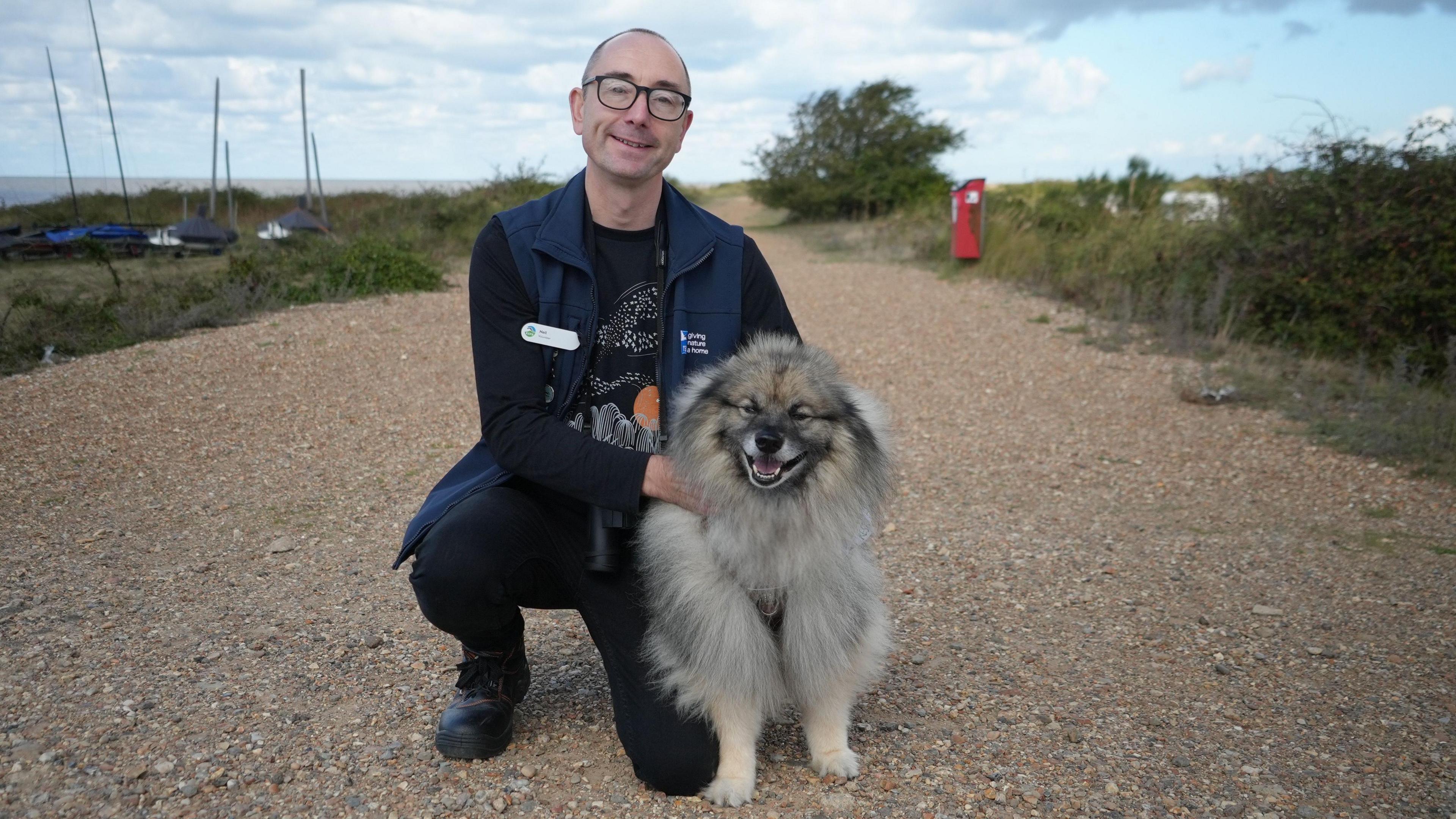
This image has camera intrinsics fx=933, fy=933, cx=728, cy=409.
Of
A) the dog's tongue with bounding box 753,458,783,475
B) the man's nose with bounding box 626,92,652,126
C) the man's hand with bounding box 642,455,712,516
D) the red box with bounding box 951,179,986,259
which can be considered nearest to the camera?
the dog's tongue with bounding box 753,458,783,475

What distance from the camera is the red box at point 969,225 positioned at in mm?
12688

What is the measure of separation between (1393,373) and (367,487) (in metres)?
6.63

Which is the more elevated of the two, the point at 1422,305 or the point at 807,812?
the point at 1422,305

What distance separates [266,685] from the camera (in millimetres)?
2932

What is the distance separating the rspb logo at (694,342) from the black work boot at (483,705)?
3.32 feet

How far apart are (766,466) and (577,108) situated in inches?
51.9

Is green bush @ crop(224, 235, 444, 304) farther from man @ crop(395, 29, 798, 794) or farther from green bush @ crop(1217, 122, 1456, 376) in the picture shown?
green bush @ crop(1217, 122, 1456, 376)

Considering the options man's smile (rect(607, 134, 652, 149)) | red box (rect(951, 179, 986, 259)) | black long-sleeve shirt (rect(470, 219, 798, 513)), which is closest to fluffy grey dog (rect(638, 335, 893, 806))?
black long-sleeve shirt (rect(470, 219, 798, 513))

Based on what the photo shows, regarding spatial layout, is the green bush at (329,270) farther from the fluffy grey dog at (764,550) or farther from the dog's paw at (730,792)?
the dog's paw at (730,792)

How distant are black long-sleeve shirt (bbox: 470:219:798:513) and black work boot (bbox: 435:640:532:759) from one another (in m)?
0.58

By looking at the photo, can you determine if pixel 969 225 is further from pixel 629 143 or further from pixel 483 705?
pixel 483 705

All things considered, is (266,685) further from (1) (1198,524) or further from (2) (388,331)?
(2) (388,331)

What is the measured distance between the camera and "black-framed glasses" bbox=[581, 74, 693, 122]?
2.66m

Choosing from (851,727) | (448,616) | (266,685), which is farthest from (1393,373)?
(266,685)
